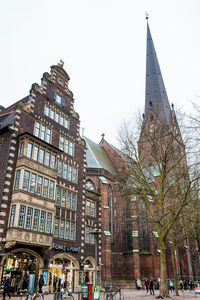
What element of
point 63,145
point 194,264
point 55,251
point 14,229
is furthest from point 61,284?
point 194,264

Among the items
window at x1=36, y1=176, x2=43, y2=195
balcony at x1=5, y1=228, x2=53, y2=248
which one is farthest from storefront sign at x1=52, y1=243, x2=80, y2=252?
window at x1=36, y1=176, x2=43, y2=195

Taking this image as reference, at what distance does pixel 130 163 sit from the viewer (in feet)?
76.6

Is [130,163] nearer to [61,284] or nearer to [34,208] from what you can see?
[34,208]

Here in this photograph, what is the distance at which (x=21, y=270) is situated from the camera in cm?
2136

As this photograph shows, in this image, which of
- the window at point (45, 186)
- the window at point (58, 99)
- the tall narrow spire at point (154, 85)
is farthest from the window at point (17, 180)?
the tall narrow spire at point (154, 85)

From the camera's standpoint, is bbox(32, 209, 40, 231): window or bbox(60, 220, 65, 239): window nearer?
bbox(32, 209, 40, 231): window

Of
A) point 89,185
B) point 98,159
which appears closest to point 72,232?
point 89,185

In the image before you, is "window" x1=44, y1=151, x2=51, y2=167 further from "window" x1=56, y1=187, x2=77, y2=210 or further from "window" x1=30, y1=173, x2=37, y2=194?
"window" x1=56, y1=187, x2=77, y2=210

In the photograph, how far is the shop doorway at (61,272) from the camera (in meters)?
23.3

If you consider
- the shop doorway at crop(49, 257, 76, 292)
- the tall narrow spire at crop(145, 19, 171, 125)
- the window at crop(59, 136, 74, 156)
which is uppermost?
the tall narrow spire at crop(145, 19, 171, 125)

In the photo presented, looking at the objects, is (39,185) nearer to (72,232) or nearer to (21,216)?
(21,216)

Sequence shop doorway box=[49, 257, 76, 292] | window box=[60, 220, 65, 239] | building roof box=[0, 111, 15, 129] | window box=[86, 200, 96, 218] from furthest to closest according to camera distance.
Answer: window box=[86, 200, 96, 218] → window box=[60, 220, 65, 239] → building roof box=[0, 111, 15, 129] → shop doorway box=[49, 257, 76, 292]

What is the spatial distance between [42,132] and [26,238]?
981 centimetres

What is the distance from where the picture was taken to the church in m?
20.8
